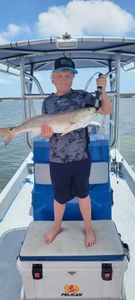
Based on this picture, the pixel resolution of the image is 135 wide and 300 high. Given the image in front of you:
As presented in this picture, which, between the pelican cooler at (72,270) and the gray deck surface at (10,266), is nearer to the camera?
the pelican cooler at (72,270)

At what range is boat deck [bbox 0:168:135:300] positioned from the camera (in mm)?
2797

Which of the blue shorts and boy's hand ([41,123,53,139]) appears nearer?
boy's hand ([41,123,53,139])

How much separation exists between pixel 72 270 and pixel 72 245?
0.20 meters

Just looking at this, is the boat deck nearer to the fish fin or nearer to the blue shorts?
the blue shorts

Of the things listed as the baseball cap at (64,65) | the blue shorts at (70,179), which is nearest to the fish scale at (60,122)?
the blue shorts at (70,179)

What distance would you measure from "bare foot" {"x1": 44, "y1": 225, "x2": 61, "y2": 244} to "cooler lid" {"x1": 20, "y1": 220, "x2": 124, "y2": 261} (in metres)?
0.03

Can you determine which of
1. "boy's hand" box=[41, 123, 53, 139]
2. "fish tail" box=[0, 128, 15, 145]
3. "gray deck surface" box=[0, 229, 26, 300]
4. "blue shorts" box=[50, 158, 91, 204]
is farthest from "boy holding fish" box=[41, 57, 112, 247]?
"gray deck surface" box=[0, 229, 26, 300]

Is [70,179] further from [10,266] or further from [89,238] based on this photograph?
[10,266]

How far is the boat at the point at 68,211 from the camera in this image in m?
2.33

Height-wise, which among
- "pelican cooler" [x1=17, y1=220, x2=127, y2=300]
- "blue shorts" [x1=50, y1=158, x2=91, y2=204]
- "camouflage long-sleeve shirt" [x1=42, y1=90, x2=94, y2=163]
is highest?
"camouflage long-sleeve shirt" [x1=42, y1=90, x2=94, y2=163]

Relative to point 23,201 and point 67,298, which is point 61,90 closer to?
point 67,298

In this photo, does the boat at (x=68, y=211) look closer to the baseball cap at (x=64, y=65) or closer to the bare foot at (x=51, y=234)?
the bare foot at (x=51, y=234)

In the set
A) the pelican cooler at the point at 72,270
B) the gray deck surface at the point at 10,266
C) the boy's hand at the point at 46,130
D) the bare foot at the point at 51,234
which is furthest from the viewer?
the gray deck surface at the point at 10,266

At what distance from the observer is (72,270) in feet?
7.59
